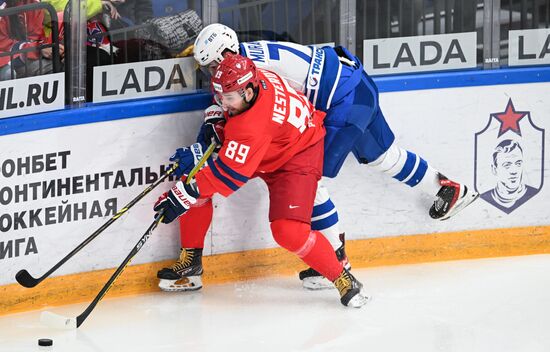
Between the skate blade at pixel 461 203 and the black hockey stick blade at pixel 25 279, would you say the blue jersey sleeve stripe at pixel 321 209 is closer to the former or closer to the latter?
the skate blade at pixel 461 203

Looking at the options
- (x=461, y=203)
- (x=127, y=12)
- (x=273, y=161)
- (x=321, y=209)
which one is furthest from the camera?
(x=461, y=203)

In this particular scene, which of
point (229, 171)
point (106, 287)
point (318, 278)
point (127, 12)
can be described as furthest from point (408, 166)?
point (106, 287)

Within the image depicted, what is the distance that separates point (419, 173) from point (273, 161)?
0.83 meters

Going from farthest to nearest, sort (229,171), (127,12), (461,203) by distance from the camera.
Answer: (461,203) → (127,12) → (229,171)

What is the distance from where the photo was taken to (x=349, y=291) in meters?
4.41

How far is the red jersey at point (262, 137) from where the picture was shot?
4.20 m

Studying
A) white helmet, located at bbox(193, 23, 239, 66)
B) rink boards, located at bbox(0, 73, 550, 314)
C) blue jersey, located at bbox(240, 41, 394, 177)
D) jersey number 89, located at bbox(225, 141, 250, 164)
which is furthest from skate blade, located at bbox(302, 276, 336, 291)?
white helmet, located at bbox(193, 23, 239, 66)

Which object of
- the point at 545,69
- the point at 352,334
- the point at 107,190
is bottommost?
the point at 352,334

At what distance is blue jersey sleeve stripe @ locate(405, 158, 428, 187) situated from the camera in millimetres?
4965

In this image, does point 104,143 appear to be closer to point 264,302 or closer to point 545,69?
point 264,302

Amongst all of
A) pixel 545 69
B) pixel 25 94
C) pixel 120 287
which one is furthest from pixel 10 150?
pixel 545 69

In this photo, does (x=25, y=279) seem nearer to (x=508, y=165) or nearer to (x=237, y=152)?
(x=237, y=152)

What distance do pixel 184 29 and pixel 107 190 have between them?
738mm

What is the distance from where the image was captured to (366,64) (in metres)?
5.06
